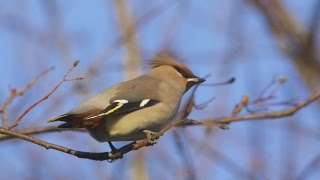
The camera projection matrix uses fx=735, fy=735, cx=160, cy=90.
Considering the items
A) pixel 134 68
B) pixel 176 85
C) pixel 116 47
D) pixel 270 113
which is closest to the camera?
pixel 176 85

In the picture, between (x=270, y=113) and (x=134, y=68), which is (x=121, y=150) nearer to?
(x=270, y=113)

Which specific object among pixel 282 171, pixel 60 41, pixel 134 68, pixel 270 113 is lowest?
pixel 282 171

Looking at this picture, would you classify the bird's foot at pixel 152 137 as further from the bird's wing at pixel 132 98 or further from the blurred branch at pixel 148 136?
the bird's wing at pixel 132 98

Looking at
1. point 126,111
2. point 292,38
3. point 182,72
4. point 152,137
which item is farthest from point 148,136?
point 292,38

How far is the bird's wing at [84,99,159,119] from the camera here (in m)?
3.49

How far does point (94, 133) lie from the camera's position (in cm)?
363

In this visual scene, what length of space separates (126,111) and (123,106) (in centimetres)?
4

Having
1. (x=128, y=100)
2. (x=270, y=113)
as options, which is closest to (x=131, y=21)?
(x=270, y=113)

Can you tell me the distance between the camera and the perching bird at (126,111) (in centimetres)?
348

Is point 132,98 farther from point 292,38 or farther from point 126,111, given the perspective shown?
point 292,38

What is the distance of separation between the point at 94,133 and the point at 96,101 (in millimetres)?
178

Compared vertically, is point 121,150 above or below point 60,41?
below

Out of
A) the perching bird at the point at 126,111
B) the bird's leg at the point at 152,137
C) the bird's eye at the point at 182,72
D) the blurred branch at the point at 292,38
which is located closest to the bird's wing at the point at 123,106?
the perching bird at the point at 126,111

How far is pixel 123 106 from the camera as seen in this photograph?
3.59 meters
